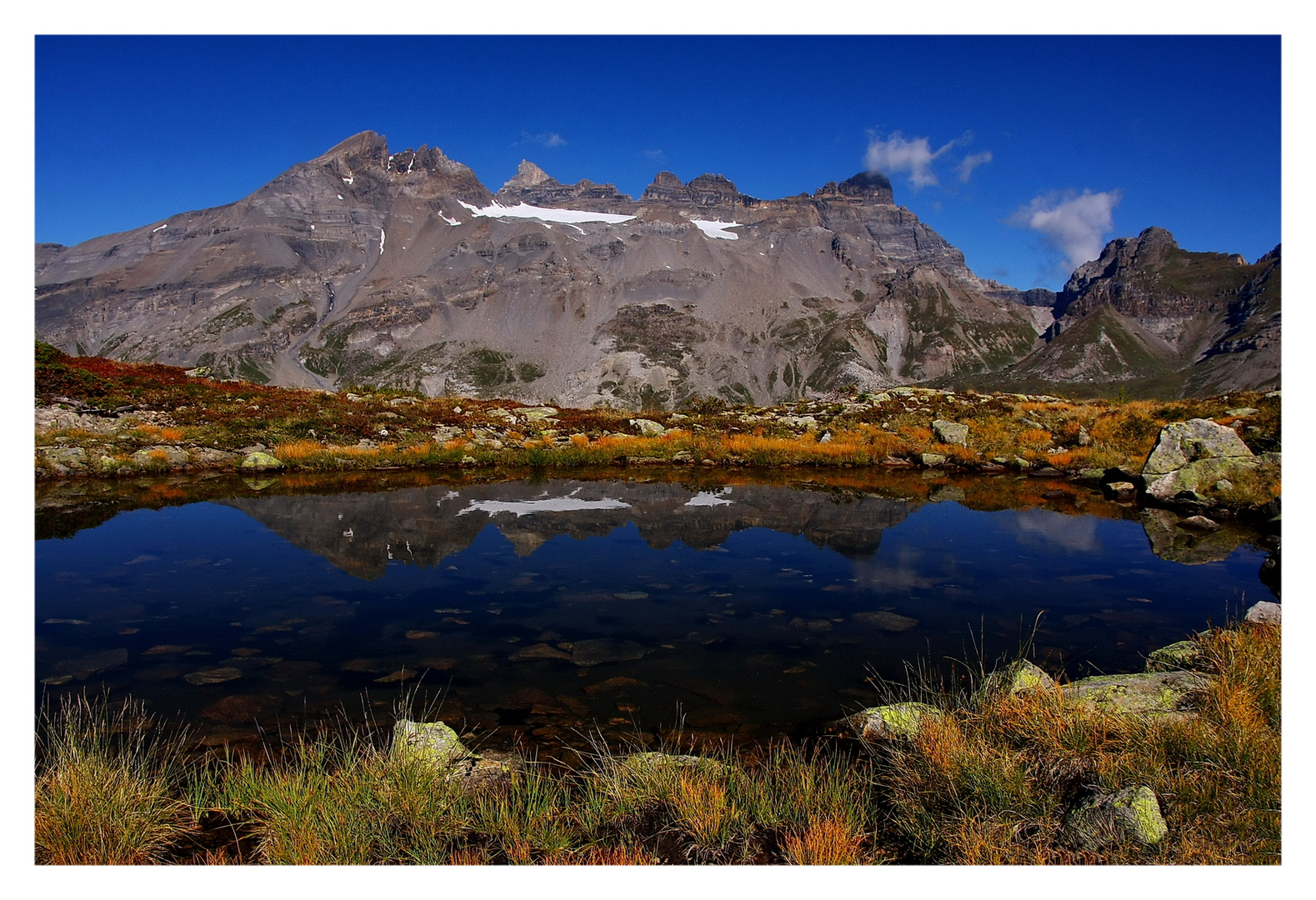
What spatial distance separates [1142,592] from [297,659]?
526 inches

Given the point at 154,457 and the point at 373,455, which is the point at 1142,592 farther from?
the point at 154,457

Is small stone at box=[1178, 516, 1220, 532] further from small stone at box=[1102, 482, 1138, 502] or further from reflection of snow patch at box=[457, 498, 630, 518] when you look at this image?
reflection of snow patch at box=[457, 498, 630, 518]

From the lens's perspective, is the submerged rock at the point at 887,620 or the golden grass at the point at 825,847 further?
the submerged rock at the point at 887,620

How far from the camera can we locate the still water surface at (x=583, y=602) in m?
8.00

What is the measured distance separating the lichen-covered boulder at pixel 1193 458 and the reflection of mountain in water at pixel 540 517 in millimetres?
7796

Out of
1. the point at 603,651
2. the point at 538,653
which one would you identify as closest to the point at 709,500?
the point at 603,651

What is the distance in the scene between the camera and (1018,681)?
6867mm

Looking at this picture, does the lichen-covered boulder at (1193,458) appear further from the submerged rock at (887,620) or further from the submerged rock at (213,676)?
the submerged rock at (213,676)

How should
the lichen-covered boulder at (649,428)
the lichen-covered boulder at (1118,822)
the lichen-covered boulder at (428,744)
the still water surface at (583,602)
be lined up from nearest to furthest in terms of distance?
the lichen-covered boulder at (1118,822), the lichen-covered boulder at (428,744), the still water surface at (583,602), the lichen-covered boulder at (649,428)

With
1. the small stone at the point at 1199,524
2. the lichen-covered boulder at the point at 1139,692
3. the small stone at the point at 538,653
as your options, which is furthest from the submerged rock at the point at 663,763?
the small stone at the point at 1199,524

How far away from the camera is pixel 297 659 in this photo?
8867 millimetres

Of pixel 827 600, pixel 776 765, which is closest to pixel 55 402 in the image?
pixel 827 600

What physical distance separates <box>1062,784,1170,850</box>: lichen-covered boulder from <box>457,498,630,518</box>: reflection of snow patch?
15.2 m

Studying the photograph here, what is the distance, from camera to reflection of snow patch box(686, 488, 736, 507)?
67.6 feet
